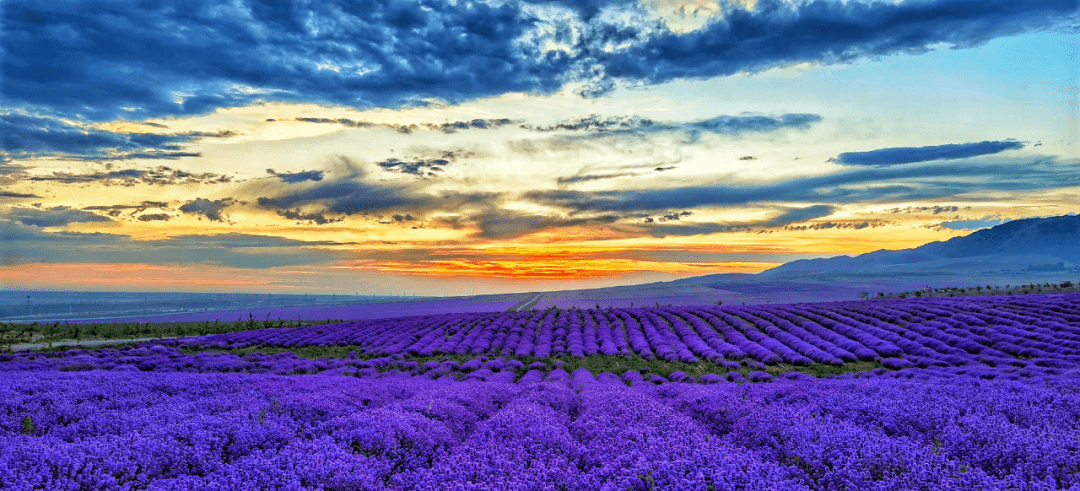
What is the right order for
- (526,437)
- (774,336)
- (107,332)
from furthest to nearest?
(107,332) < (774,336) < (526,437)

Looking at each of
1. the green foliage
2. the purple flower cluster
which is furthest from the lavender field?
the purple flower cluster

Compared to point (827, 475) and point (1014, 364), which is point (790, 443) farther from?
point (1014, 364)

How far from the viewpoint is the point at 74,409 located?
8562 millimetres

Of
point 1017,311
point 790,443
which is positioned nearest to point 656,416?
point 790,443

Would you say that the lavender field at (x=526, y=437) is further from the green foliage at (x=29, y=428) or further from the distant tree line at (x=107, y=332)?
the distant tree line at (x=107, y=332)

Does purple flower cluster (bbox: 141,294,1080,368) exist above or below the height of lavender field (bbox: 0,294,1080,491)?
below

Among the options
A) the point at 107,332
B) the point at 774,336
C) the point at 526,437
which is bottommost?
the point at 774,336

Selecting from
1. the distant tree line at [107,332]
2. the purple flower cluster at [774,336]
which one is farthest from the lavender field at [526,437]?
the distant tree line at [107,332]

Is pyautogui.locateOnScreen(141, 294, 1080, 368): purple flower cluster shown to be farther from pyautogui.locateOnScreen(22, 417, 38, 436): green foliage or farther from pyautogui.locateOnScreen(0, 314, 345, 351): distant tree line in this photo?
pyautogui.locateOnScreen(22, 417, 38, 436): green foliage

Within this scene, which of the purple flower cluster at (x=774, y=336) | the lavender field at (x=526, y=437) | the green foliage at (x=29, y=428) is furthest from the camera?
the purple flower cluster at (x=774, y=336)

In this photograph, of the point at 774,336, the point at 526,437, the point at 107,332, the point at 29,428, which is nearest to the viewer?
the point at 526,437

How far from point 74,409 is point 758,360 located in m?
26.3

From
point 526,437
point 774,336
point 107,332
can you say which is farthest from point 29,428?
point 107,332

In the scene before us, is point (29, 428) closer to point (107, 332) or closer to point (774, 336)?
point (774, 336)
